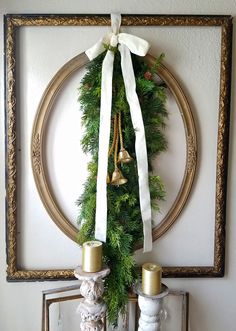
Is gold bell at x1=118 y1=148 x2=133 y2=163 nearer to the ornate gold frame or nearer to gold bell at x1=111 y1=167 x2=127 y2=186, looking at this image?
gold bell at x1=111 y1=167 x2=127 y2=186

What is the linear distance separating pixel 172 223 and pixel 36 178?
442 millimetres

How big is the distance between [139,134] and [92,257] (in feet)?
1.17

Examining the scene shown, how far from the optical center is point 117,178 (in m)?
0.92

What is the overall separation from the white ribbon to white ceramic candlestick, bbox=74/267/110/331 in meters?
0.11

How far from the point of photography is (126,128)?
94 cm

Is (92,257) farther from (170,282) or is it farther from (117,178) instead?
(170,282)

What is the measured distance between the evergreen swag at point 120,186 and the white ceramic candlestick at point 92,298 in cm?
5

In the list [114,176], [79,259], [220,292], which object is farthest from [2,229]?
[220,292]

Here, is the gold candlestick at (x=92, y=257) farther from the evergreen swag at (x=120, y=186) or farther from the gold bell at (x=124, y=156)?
the gold bell at (x=124, y=156)

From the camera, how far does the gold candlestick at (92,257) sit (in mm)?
855

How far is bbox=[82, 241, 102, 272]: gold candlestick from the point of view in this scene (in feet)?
2.81

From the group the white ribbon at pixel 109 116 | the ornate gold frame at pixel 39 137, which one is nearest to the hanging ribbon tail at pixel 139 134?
the white ribbon at pixel 109 116

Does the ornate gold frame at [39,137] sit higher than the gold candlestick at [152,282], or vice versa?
the ornate gold frame at [39,137]

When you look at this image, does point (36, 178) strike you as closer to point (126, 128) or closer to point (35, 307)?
point (126, 128)
